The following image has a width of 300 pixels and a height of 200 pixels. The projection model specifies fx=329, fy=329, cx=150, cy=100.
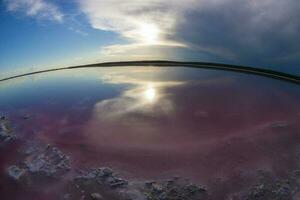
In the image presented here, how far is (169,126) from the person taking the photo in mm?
2992

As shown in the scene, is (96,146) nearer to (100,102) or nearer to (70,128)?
(70,128)

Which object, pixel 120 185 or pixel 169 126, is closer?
pixel 120 185

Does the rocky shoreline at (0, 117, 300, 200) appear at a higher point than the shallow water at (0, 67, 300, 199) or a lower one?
lower

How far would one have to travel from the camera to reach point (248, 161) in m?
2.60

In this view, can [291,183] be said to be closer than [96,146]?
Yes

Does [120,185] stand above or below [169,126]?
below

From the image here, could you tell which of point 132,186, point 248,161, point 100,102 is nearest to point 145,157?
point 132,186

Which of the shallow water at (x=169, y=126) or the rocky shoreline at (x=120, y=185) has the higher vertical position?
the shallow water at (x=169, y=126)

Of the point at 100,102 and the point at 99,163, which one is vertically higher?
the point at 100,102

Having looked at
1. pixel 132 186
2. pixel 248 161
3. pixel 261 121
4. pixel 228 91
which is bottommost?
pixel 132 186

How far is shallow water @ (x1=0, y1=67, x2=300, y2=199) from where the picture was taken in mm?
2570

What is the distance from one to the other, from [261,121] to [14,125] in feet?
8.10

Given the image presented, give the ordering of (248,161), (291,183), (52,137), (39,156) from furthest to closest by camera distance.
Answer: (52,137), (39,156), (248,161), (291,183)

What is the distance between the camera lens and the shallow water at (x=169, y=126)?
2.57 meters
